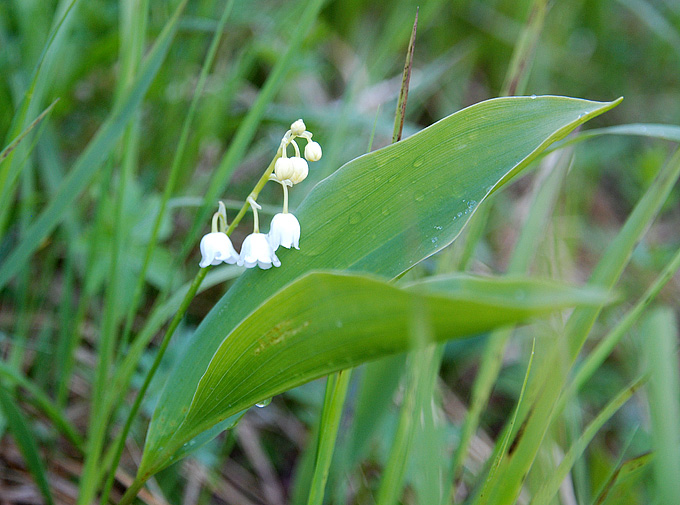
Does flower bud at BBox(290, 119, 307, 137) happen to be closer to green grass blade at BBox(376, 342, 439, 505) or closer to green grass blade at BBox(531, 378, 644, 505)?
green grass blade at BBox(376, 342, 439, 505)

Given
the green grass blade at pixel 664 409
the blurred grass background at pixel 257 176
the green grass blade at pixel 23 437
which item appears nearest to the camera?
the green grass blade at pixel 664 409

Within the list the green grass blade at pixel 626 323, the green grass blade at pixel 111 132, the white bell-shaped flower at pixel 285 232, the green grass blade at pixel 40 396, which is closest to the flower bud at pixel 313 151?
the white bell-shaped flower at pixel 285 232

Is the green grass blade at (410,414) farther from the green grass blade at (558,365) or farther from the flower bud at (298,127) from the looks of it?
the flower bud at (298,127)

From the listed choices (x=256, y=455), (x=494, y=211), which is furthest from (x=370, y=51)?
(x=256, y=455)

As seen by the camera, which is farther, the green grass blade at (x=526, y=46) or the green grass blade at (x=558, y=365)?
the green grass blade at (x=526, y=46)

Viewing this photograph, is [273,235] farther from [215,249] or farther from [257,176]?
[257,176]

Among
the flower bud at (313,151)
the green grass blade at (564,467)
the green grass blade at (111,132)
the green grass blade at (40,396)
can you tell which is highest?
the green grass blade at (111,132)

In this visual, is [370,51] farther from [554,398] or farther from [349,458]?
[554,398]

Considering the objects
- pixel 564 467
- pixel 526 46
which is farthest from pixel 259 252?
pixel 526 46
